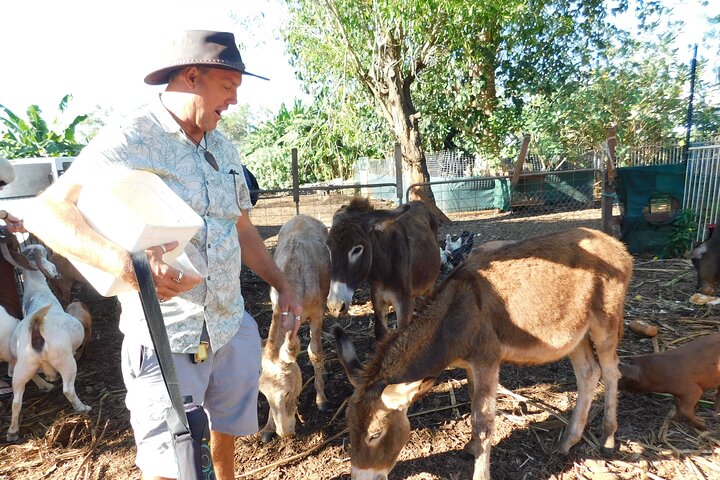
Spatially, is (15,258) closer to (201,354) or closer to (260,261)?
(260,261)

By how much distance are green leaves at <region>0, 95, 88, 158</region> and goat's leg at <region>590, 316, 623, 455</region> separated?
73.2 ft

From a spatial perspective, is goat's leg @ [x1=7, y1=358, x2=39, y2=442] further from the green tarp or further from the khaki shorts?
the green tarp

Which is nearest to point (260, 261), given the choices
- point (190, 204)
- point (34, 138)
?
point (190, 204)

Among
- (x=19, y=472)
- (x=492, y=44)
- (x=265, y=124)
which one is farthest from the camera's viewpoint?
(x=265, y=124)

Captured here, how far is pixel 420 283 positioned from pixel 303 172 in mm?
21286

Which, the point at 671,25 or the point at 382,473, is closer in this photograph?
the point at 382,473

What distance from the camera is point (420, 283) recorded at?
20.8 feet

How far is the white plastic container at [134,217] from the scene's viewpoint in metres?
1.58

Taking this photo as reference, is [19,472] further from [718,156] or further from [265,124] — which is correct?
[265,124]

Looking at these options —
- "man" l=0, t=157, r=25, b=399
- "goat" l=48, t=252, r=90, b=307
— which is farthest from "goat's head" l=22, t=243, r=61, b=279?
"goat" l=48, t=252, r=90, b=307

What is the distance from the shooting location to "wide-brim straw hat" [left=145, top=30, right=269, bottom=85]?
2.21m

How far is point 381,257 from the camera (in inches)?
225

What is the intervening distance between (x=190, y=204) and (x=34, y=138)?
2341 centimetres

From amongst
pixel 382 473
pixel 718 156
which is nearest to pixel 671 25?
pixel 718 156
